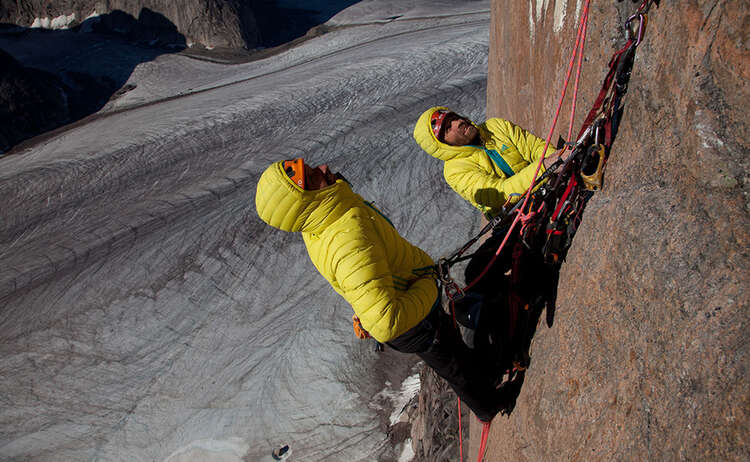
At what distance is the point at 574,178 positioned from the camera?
7.89 ft

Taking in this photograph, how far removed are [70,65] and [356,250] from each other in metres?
13.9

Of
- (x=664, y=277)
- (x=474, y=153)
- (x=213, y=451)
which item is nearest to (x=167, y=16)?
(x=213, y=451)

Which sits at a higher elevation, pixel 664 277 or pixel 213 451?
pixel 664 277

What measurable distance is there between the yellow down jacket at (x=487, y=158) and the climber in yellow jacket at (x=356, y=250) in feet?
2.77

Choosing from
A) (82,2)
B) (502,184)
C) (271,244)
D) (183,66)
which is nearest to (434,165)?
(271,244)

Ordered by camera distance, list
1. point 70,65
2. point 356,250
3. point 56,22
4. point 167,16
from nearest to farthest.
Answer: point 356,250
point 70,65
point 167,16
point 56,22

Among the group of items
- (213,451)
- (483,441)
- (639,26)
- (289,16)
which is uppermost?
(289,16)

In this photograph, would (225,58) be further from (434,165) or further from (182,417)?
(182,417)

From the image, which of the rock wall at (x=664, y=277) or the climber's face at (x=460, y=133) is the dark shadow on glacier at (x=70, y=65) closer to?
the climber's face at (x=460, y=133)

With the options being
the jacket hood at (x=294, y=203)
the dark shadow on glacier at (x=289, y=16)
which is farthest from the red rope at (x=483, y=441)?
the dark shadow on glacier at (x=289, y=16)

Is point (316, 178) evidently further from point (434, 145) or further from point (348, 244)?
point (434, 145)

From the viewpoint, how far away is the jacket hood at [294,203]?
2.08 meters

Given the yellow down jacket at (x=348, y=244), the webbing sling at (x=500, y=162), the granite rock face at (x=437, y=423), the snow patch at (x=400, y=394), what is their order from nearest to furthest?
the yellow down jacket at (x=348, y=244)
the webbing sling at (x=500, y=162)
the granite rock face at (x=437, y=423)
the snow patch at (x=400, y=394)

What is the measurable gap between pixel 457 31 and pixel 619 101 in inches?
334
